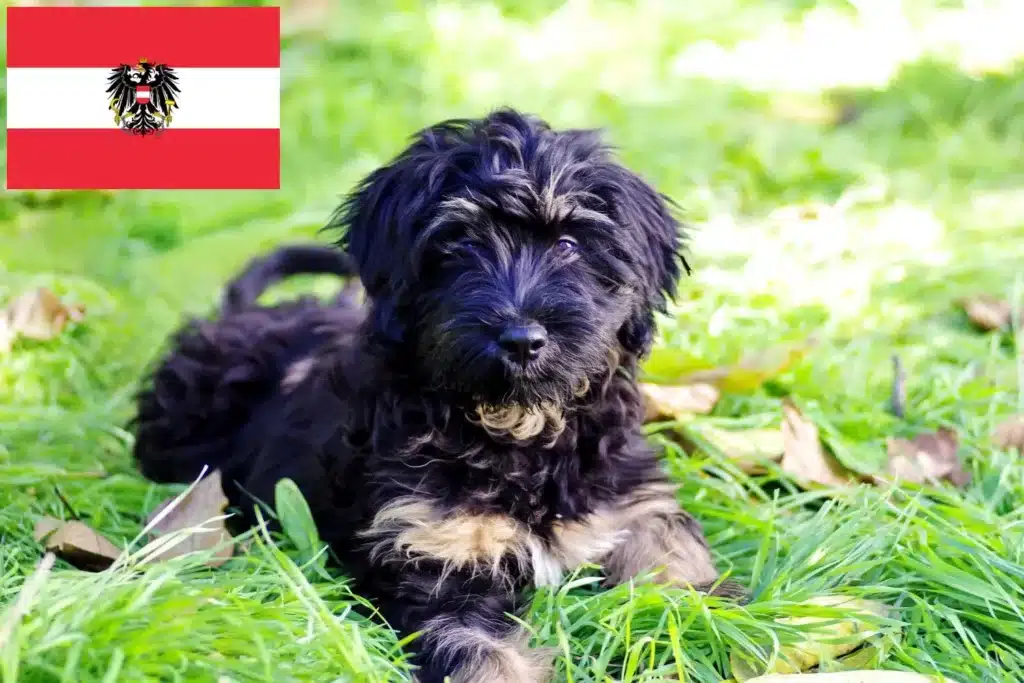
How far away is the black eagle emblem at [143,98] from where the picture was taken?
5.44 metres

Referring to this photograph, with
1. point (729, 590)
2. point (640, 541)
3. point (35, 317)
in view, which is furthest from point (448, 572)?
point (35, 317)

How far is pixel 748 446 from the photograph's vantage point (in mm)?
4227

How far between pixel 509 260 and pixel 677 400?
4.66 ft

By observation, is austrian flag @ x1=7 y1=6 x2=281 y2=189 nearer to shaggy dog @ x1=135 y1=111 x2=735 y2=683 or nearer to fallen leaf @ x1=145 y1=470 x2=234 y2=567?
shaggy dog @ x1=135 y1=111 x2=735 y2=683

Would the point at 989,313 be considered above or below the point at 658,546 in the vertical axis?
above

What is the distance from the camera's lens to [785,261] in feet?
20.3

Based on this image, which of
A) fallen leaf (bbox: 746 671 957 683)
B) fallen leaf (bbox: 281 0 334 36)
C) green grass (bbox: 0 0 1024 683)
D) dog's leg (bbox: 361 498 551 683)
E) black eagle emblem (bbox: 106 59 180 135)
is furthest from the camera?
fallen leaf (bbox: 281 0 334 36)

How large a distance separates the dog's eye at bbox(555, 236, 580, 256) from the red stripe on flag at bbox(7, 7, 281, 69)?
2850 millimetres

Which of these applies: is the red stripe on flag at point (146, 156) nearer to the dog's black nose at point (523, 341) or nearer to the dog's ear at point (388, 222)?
the dog's ear at point (388, 222)

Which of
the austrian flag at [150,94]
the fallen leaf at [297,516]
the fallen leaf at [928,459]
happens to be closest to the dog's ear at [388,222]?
the fallen leaf at [297,516]

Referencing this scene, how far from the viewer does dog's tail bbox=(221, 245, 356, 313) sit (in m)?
5.32

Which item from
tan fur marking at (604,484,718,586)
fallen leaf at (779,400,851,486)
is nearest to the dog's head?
tan fur marking at (604,484,718,586)

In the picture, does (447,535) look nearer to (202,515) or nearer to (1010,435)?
(202,515)

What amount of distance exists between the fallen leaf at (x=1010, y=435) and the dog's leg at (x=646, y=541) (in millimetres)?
1554
